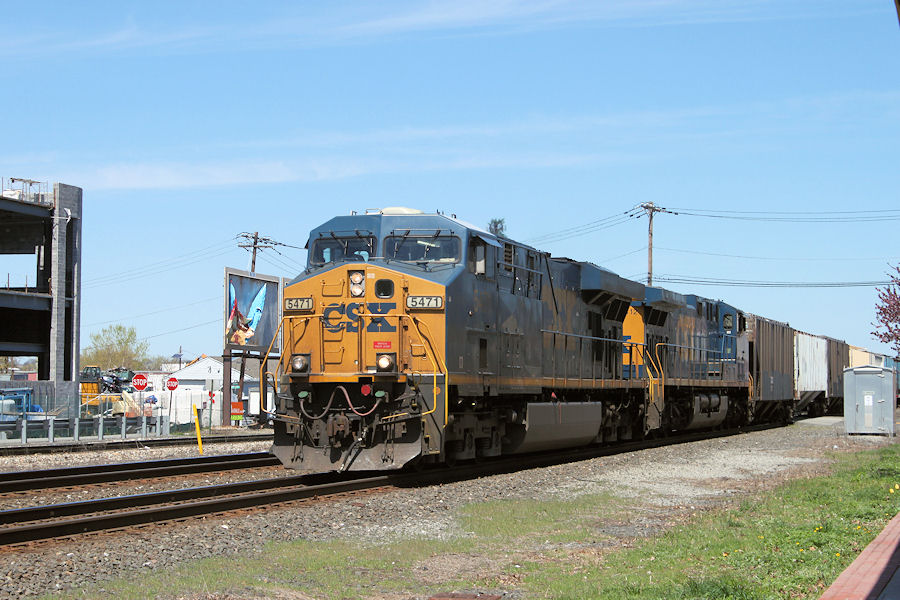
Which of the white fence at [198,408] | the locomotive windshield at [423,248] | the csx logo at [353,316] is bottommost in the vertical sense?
the white fence at [198,408]

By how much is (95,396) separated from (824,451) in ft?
116

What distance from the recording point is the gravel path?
813 cm

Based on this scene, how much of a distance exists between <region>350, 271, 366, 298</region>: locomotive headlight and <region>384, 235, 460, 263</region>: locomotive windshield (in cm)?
75

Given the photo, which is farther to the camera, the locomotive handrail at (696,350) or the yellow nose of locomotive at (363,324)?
the locomotive handrail at (696,350)

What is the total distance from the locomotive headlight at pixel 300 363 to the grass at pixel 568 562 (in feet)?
12.8

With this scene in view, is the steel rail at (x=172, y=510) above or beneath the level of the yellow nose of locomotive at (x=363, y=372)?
beneath

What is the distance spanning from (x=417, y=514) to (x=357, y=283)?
13.6ft

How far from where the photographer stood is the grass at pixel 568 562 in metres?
7.09

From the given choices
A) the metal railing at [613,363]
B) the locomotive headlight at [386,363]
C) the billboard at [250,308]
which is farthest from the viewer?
the billboard at [250,308]

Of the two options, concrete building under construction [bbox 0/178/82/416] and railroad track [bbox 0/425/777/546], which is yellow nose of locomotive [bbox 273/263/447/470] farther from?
concrete building under construction [bbox 0/178/82/416]

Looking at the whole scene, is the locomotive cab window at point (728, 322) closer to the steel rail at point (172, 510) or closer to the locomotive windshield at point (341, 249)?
the locomotive windshield at point (341, 249)

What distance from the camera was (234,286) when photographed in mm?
33719

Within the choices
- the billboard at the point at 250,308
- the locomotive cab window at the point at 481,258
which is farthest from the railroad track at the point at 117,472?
the billboard at the point at 250,308

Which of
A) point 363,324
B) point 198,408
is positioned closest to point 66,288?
point 198,408
